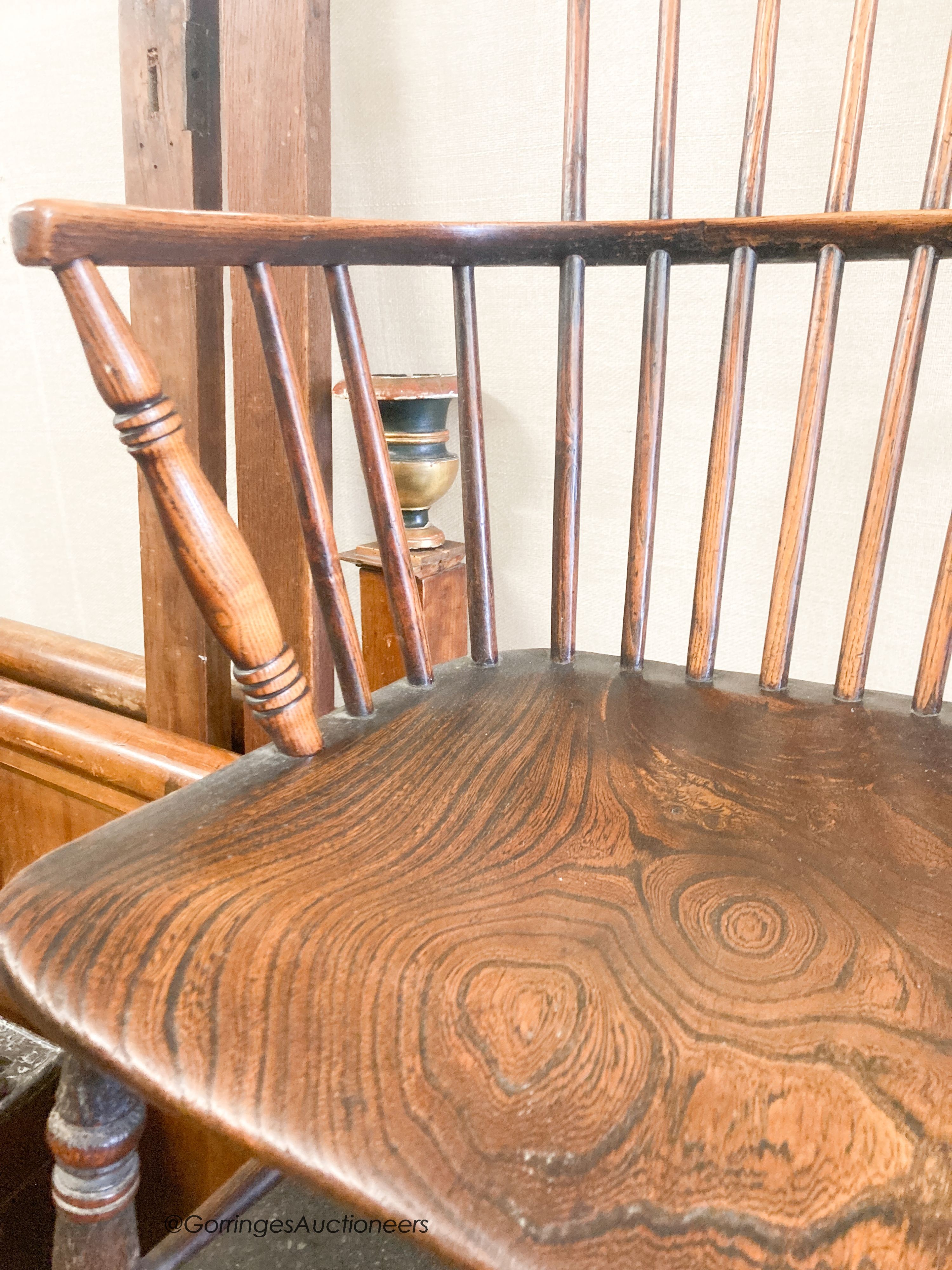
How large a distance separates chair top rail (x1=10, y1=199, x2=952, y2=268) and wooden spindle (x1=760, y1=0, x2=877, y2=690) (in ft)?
0.08

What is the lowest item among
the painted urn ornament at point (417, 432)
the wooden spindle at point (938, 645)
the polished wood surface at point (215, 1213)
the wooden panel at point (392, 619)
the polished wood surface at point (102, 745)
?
the polished wood surface at point (215, 1213)

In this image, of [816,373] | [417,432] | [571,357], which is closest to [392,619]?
[417,432]

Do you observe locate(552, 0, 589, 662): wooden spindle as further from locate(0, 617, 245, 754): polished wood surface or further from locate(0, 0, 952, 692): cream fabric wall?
locate(0, 617, 245, 754): polished wood surface

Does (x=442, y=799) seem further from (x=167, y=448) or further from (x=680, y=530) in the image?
(x=680, y=530)

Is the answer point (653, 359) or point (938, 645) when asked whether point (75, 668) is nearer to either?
point (653, 359)

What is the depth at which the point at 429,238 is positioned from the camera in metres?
0.53

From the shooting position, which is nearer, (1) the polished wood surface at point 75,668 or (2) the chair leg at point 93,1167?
(2) the chair leg at point 93,1167

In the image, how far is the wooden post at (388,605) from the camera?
0.83 metres

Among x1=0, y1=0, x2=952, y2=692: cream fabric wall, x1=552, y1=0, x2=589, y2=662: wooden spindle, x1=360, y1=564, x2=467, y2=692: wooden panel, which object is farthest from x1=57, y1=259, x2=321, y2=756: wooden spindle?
x1=0, y1=0, x2=952, y2=692: cream fabric wall

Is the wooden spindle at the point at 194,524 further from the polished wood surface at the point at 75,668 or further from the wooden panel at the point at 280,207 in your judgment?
the polished wood surface at the point at 75,668

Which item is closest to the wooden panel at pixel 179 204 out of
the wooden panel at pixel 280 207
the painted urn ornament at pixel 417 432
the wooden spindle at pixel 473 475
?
the wooden panel at pixel 280 207

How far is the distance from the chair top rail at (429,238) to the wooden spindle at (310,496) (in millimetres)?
30

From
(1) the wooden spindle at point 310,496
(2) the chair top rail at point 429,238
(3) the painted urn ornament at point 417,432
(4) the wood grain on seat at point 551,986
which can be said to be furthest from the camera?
(3) the painted urn ornament at point 417,432

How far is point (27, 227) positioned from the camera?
0.37 metres
